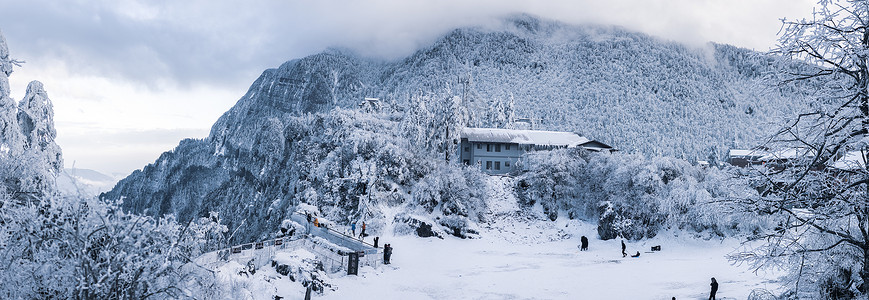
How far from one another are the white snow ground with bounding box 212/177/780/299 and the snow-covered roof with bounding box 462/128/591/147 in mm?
21415

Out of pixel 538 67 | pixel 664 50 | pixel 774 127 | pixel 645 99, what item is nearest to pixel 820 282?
pixel 774 127

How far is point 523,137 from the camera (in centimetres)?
7075

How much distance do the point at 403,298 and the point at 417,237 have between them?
17.1 m

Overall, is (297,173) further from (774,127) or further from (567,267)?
(774,127)

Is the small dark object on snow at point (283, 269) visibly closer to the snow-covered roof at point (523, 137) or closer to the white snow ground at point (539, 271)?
the white snow ground at point (539, 271)

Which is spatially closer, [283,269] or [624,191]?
[283,269]

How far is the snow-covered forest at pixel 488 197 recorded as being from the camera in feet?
31.8

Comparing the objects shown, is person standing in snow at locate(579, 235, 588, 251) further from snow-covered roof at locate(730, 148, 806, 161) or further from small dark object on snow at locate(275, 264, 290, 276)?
snow-covered roof at locate(730, 148, 806, 161)

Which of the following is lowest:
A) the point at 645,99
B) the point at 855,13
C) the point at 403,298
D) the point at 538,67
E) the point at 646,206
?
the point at 403,298

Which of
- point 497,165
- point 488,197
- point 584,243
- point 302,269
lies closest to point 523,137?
point 497,165

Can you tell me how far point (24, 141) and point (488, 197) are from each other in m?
38.1

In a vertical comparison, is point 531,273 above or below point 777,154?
below

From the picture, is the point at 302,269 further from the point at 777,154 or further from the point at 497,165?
the point at 497,165

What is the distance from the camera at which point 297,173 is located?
55.2 meters
